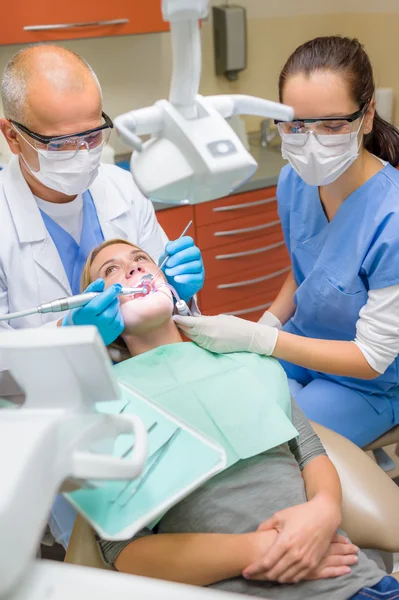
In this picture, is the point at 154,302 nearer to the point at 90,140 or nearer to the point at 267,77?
the point at 90,140

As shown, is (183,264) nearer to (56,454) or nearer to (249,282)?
(56,454)

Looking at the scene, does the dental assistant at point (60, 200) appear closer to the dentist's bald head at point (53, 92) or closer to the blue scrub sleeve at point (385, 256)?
the dentist's bald head at point (53, 92)

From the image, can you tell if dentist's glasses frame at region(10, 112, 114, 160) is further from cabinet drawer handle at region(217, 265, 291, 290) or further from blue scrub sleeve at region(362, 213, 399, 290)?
cabinet drawer handle at region(217, 265, 291, 290)

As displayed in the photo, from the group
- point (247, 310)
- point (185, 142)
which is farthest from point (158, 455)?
point (247, 310)

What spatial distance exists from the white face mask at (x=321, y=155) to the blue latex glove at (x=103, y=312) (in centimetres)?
56

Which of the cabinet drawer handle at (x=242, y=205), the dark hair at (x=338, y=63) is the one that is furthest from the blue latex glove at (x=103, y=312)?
the cabinet drawer handle at (x=242, y=205)

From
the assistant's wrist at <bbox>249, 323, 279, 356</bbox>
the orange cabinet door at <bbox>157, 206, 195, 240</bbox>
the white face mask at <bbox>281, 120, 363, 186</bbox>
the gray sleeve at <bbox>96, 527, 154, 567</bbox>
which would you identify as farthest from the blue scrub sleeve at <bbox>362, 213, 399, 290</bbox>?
the orange cabinet door at <bbox>157, 206, 195, 240</bbox>

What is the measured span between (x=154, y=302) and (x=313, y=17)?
2.49m

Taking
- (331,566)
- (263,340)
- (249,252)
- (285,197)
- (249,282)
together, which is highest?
(285,197)

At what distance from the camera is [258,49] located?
3.20 meters

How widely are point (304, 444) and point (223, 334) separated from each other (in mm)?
289

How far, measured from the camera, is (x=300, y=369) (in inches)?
72.3

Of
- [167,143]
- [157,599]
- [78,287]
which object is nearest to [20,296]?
[78,287]

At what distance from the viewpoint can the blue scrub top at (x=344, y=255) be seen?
59.8 inches
